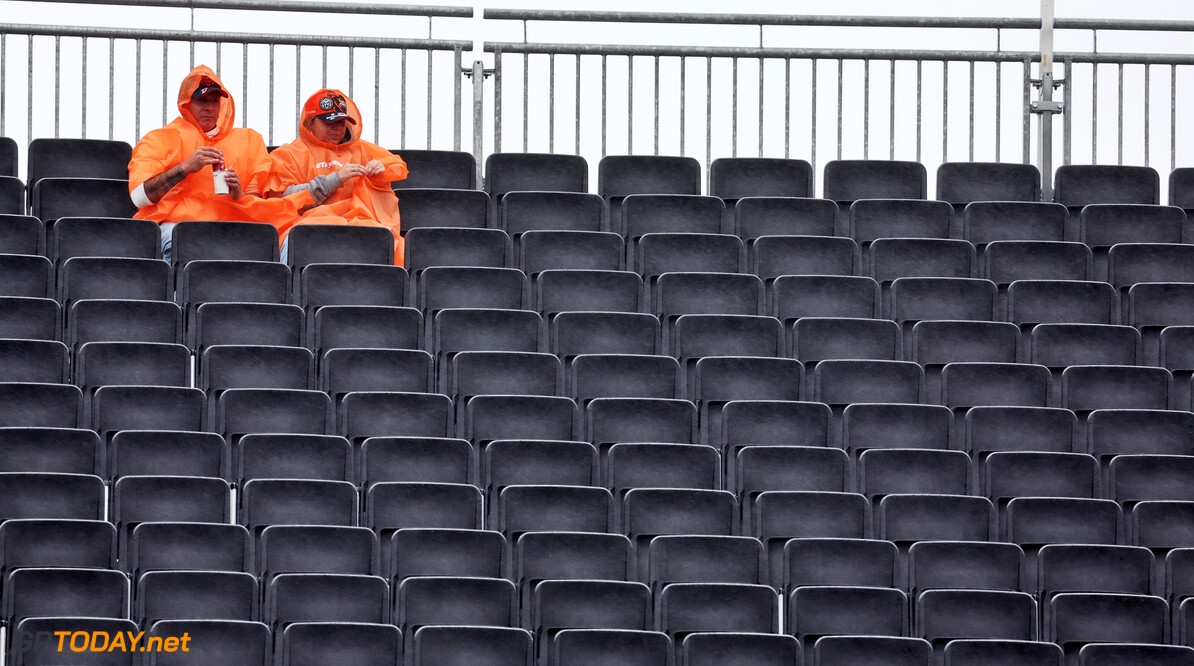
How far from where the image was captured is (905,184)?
318 inches

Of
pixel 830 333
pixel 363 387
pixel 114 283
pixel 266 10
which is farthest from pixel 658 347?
pixel 266 10

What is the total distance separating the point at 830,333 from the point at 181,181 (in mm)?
2631

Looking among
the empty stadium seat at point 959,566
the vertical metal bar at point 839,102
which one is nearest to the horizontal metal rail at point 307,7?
the vertical metal bar at point 839,102

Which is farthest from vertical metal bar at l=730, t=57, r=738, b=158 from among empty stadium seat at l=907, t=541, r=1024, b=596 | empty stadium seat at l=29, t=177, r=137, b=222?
empty stadium seat at l=907, t=541, r=1024, b=596

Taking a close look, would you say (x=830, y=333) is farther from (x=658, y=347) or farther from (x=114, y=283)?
(x=114, y=283)

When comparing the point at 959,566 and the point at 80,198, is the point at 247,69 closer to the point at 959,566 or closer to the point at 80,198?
the point at 80,198

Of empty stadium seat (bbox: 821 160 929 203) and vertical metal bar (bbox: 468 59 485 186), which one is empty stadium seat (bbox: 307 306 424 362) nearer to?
vertical metal bar (bbox: 468 59 485 186)

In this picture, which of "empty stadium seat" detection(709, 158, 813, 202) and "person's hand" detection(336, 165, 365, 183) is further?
"empty stadium seat" detection(709, 158, 813, 202)

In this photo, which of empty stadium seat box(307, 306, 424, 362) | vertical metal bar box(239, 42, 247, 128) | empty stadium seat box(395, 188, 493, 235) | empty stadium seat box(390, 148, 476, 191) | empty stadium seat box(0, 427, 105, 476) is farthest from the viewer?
vertical metal bar box(239, 42, 247, 128)

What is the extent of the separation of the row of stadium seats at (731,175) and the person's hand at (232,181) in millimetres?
735

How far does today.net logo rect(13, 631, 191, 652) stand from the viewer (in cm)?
516

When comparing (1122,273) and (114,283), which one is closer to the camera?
(114,283)

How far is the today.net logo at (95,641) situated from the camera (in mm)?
5156

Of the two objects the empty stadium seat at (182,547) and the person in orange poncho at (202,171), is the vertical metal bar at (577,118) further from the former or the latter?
the empty stadium seat at (182,547)
